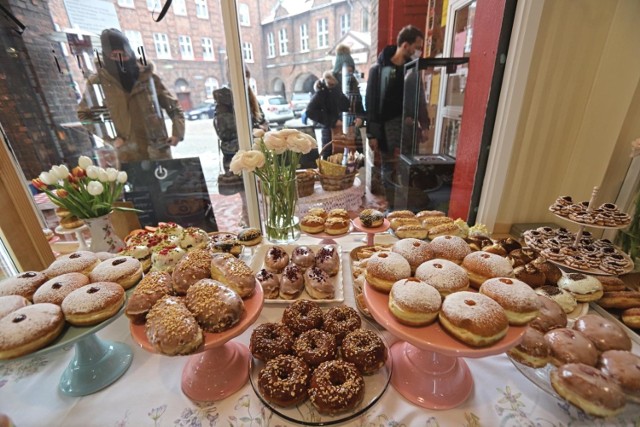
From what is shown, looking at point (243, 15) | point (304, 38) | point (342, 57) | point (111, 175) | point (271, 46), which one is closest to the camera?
point (111, 175)

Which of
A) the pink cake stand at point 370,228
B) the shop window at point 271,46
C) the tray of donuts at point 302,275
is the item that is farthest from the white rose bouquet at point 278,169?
the shop window at point 271,46

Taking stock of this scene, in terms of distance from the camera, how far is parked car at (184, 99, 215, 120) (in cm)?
176

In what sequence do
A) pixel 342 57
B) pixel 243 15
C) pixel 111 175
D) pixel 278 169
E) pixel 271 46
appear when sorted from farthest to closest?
pixel 342 57 → pixel 271 46 → pixel 243 15 → pixel 278 169 → pixel 111 175

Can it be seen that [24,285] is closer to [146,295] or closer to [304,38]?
[146,295]

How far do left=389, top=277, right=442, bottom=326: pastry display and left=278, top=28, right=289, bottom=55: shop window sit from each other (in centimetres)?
178

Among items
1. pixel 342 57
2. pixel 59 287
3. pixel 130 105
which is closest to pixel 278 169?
pixel 59 287

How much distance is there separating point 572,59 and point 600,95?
0.20 metres

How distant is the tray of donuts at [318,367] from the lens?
0.61 metres

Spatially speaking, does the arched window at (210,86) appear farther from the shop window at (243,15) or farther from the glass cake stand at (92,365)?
the glass cake stand at (92,365)

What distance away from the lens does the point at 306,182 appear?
1.79 m

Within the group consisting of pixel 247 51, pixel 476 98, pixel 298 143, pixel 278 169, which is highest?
pixel 247 51

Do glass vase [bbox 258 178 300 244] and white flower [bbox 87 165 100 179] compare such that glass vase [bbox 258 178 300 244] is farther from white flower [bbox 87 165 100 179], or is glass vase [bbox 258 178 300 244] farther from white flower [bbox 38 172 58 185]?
white flower [bbox 38 172 58 185]

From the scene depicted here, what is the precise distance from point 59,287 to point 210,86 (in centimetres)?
140

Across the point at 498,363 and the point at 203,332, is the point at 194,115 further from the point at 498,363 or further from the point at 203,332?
the point at 498,363
